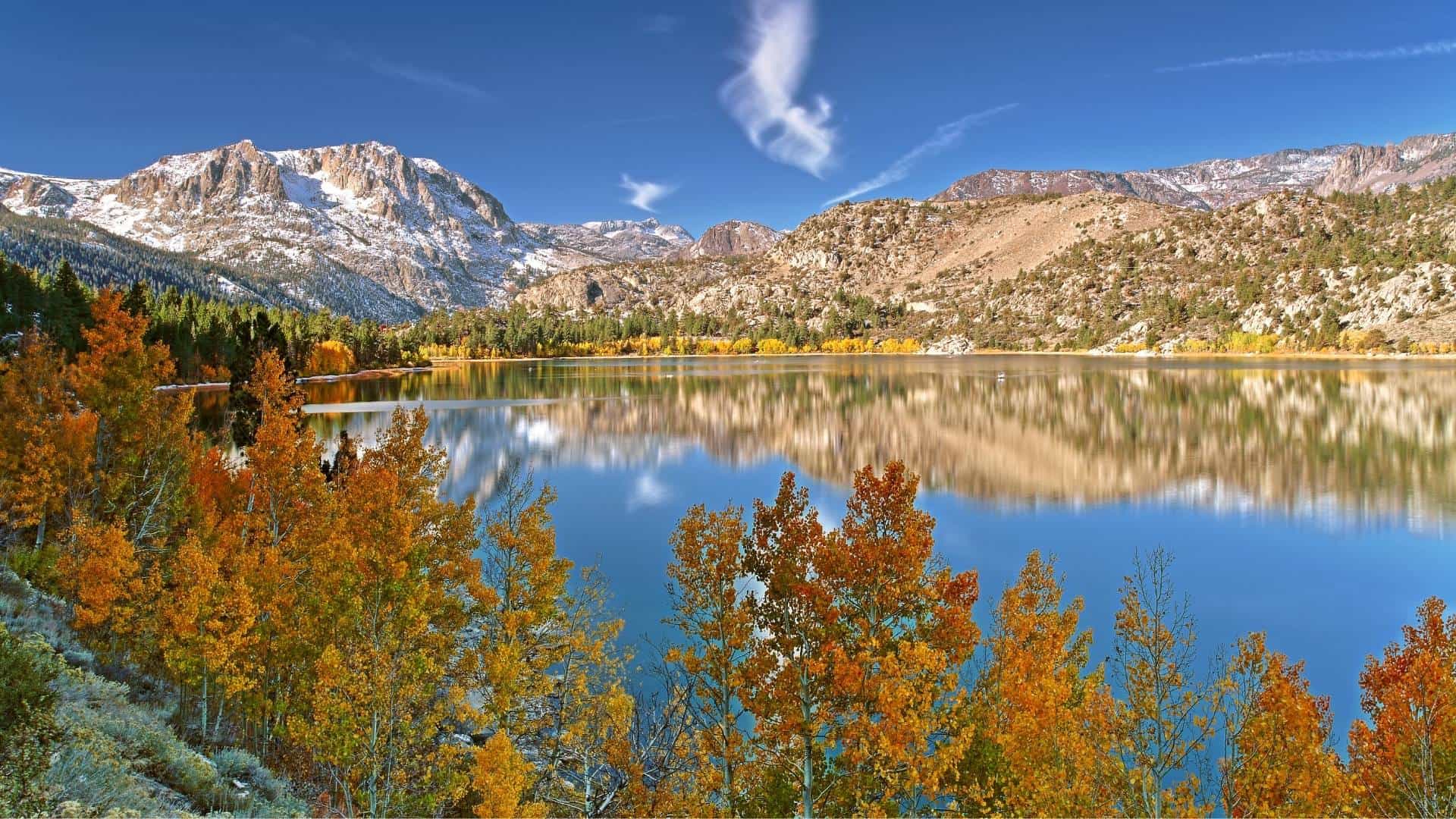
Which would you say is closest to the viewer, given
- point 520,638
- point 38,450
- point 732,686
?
point 732,686

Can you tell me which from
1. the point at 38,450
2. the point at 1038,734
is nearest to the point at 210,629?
the point at 38,450

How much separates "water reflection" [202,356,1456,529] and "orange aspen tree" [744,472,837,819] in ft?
101

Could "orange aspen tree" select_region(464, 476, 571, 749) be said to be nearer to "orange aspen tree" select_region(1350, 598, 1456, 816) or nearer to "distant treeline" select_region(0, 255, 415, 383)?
"orange aspen tree" select_region(1350, 598, 1456, 816)

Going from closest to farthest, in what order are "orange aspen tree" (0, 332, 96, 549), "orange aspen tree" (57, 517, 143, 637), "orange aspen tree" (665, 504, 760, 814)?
1. "orange aspen tree" (665, 504, 760, 814)
2. "orange aspen tree" (57, 517, 143, 637)
3. "orange aspen tree" (0, 332, 96, 549)

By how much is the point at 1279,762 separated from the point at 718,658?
11.3m

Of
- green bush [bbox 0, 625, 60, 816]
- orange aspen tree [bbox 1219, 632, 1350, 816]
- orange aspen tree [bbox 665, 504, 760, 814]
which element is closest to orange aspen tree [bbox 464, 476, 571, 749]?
orange aspen tree [bbox 665, 504, 760, 814]

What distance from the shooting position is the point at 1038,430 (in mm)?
70812

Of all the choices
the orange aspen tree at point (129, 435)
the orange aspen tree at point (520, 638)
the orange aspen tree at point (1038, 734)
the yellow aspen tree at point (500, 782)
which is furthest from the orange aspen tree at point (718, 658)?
the orange aspen tree at point (129, 435)

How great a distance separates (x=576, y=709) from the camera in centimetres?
1980

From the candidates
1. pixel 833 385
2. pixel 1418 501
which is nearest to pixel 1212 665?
pixel 1418 501

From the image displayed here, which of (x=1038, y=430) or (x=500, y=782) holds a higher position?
(x=1038, y=430)

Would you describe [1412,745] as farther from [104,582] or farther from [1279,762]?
[104,582]

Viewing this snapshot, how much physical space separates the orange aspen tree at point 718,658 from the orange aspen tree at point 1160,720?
7730 mm

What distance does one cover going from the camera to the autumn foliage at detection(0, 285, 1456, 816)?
15.3 meters
